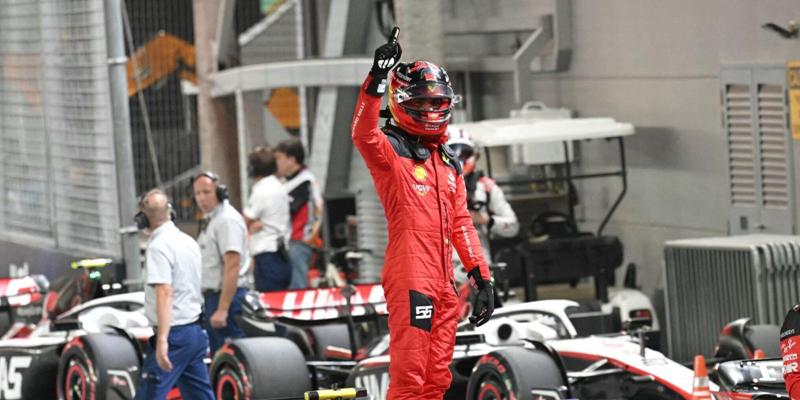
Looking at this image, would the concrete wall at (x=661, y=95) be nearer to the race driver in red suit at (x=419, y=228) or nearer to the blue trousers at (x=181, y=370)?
the blue trousers at (x=181, y=370)

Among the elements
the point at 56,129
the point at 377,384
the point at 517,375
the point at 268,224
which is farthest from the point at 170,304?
the point at 56,129

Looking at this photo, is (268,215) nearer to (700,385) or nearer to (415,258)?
(700,385)

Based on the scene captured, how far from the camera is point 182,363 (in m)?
9.84

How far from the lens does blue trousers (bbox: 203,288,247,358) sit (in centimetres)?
1162

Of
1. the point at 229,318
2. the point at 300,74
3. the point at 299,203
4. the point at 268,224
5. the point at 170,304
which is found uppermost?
the point at 300,74

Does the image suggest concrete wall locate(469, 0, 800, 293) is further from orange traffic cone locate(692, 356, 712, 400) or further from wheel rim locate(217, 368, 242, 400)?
wheel rim locate(217, 368, 242, 400)

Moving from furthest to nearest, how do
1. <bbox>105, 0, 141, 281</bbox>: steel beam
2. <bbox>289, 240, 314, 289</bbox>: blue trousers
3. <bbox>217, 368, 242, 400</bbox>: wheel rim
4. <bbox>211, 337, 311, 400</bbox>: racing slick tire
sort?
<bbox>289, 240, 314, 289</bbox>: blue trousers
<bbox>105, 0, 141, 281</bbox>: steel beam
<bbox>217, 368, 242, 400</bbox>: wheel rim
<bbox>211, 337, 311, 400</bbox>: racing slick tire

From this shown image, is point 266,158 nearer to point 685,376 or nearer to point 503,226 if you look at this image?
point 503,226

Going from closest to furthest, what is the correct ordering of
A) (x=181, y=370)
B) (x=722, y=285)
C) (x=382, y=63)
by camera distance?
(x=382, y=63) < (x=181, y=370) < (x=722, y=285)

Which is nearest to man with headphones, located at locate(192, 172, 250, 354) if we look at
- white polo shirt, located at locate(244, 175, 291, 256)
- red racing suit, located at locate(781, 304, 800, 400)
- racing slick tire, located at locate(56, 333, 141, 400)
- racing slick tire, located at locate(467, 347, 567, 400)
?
racing slick tire, located at locate(56, 333, 141, 400)

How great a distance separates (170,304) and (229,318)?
211 centimetres

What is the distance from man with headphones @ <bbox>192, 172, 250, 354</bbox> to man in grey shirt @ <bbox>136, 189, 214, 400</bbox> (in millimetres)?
1340

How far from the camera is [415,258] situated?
7.62m

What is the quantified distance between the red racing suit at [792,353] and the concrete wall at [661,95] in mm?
6519
